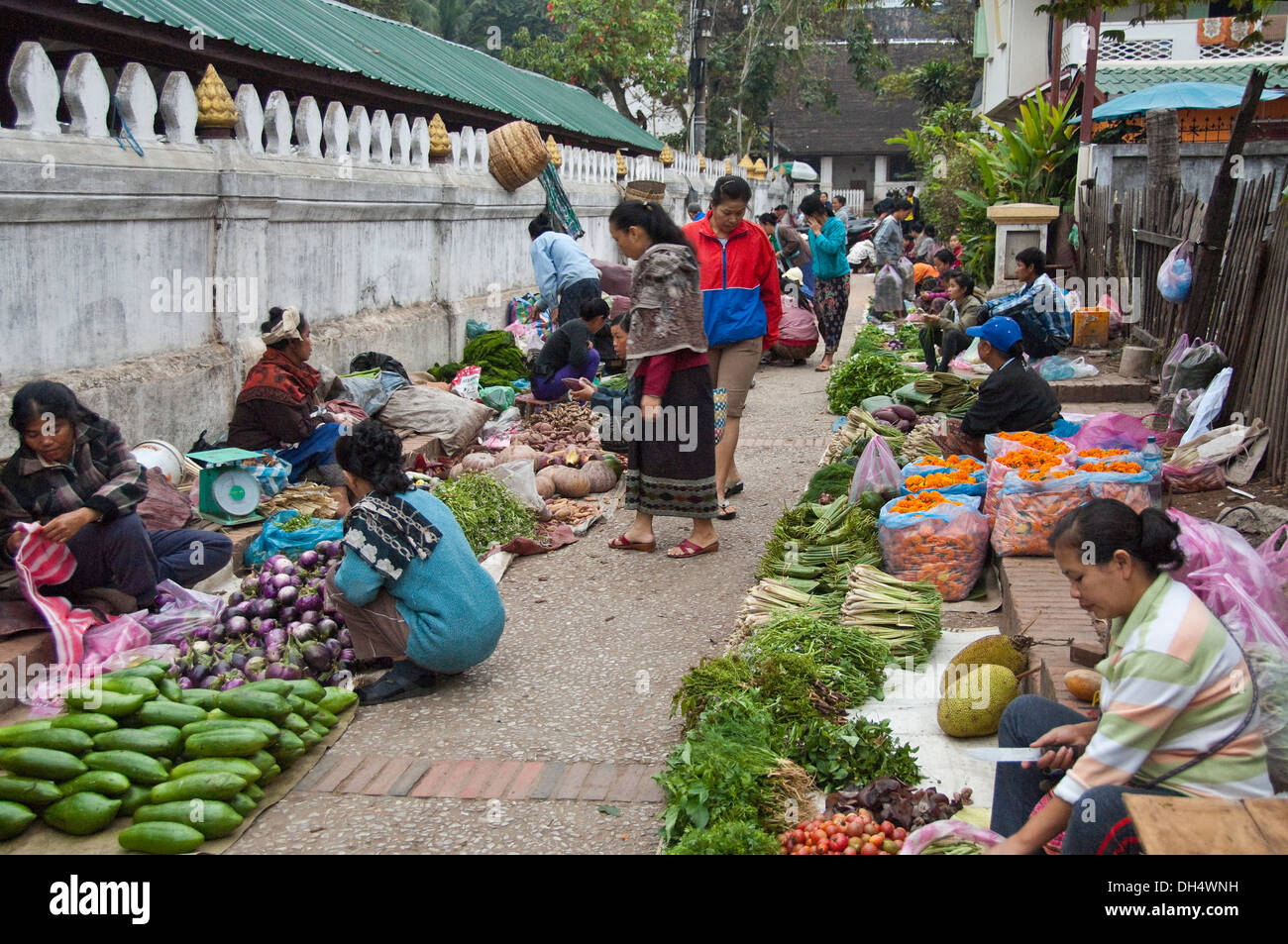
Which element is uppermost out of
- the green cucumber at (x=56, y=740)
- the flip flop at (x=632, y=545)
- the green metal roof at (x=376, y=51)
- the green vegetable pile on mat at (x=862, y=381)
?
the green metal roof at (x=376, y=51)

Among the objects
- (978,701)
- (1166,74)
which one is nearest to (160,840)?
(978,701)

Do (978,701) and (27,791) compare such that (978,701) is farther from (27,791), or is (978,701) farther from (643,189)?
(643,189)

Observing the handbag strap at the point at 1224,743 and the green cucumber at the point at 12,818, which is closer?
the handbag strap at the point at 1224,743

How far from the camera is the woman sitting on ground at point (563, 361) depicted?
31.2ft

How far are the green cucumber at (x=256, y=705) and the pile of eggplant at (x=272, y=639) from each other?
0.42m

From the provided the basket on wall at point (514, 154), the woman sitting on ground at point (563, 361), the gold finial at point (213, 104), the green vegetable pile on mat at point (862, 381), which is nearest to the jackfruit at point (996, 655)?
the green vegetable pile on mat at point (862, 381)

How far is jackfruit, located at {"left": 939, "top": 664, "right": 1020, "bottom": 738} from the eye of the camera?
13.7 ft

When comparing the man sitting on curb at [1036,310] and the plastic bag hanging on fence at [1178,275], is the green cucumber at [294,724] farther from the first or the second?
the plastic bag hanging on fence at [1178,275]

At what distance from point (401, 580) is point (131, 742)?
1.20m

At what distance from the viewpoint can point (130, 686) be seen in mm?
4348

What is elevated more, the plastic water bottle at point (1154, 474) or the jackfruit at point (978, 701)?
the plastic water bottle at point (1154, 474)

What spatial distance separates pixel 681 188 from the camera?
22.4 m

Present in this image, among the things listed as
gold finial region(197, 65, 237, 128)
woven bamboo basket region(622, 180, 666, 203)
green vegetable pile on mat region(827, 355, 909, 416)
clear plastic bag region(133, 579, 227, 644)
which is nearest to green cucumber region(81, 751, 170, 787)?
clear plastic bag region(133, 579, 227, 644)
